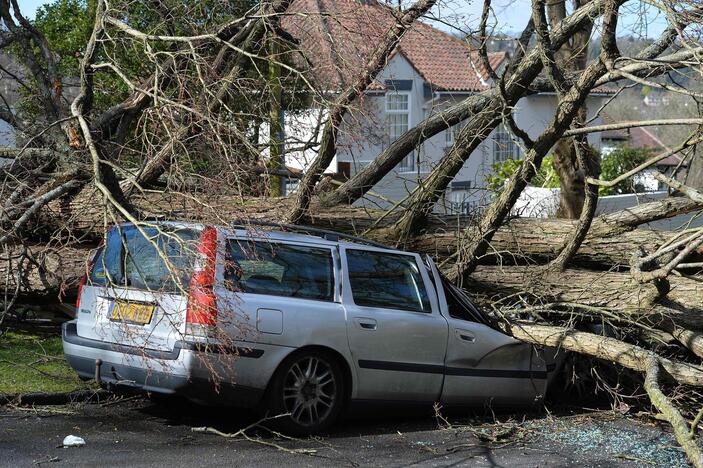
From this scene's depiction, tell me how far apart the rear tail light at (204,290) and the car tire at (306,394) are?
847mm

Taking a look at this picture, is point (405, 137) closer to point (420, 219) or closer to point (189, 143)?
point (420, 219)

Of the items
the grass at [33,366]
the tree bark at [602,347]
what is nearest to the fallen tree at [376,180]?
the tree bark at [602,347]

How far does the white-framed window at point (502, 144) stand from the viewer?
10.5 m

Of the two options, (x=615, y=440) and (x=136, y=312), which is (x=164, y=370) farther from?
(x=615, y=440)

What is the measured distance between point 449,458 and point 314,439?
1110 millimetres

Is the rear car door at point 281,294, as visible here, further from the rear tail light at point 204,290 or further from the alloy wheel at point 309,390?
the alloy wheel at point 309,390

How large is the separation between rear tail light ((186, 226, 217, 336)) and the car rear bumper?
16 centimetres

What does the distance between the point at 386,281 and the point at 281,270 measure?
3.74 feet

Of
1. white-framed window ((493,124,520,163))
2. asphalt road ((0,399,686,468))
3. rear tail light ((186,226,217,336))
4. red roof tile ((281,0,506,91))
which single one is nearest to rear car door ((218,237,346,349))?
rear tail light ((186,226,217,336))

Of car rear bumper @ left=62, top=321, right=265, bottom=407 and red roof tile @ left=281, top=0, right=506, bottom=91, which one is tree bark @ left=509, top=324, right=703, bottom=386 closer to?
red roof tile @ left=281, top=0, right=506, bottom=91

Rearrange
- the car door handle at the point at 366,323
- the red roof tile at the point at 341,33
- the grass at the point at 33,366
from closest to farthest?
the car door handle at the point at 366,323 < the grass at the point at 33,366 < the red roof tile at the point at 341,33

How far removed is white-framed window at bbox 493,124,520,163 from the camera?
10472 mm

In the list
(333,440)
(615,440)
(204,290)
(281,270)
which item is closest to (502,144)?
(615,440)

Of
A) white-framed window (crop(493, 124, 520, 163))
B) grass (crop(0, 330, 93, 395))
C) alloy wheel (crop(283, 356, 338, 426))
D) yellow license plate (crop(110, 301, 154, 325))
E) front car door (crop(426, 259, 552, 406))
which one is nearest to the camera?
yellow license plate (crop(110, 301, 154, 325))
